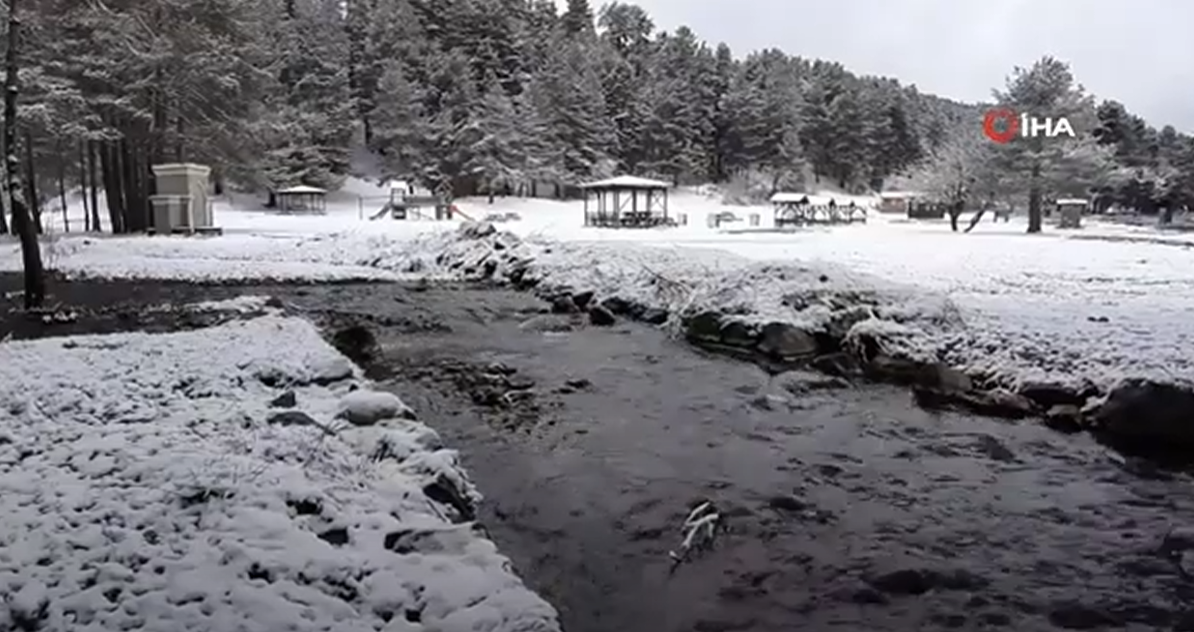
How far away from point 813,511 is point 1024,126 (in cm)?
3855

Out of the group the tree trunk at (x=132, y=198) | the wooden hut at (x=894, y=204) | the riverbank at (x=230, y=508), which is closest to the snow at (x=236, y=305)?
the riverbank at (x=230, y=508)

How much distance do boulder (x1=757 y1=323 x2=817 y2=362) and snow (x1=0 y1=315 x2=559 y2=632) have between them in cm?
581

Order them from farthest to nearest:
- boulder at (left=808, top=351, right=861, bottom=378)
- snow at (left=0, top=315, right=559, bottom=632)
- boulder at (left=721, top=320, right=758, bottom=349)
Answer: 1. boulder at (left=721, top=320, right=758, bottom=349)
2. boulder at (left=808, top=351, right=861, bottom=378)
3. snow at (left=0, top=315, right=559, bottom=632)

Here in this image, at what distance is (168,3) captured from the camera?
22812 millimetres

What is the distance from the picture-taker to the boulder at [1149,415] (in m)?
7.23

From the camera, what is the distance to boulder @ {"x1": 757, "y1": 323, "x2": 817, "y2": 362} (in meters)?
10.8

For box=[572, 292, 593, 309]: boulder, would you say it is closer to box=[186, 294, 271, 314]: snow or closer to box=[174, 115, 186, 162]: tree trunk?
box=[186, 294, 271, 314]: snow

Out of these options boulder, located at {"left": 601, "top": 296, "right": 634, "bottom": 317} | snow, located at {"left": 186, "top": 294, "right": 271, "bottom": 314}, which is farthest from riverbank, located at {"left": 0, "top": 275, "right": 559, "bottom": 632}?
boulder, located at {"left": 601, "top": 296, "right": 634, "bottom": 317}

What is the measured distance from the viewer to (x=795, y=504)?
5.75 m

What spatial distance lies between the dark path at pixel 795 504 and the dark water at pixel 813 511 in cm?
2

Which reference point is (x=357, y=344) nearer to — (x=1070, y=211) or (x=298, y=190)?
(x=298, y=190)

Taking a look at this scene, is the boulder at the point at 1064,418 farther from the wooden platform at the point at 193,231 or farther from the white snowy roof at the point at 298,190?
the white snowy roof at the point at 298,190

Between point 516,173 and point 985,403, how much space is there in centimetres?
4837

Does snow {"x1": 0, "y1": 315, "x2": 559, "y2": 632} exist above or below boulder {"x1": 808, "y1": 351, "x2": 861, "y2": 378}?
above
